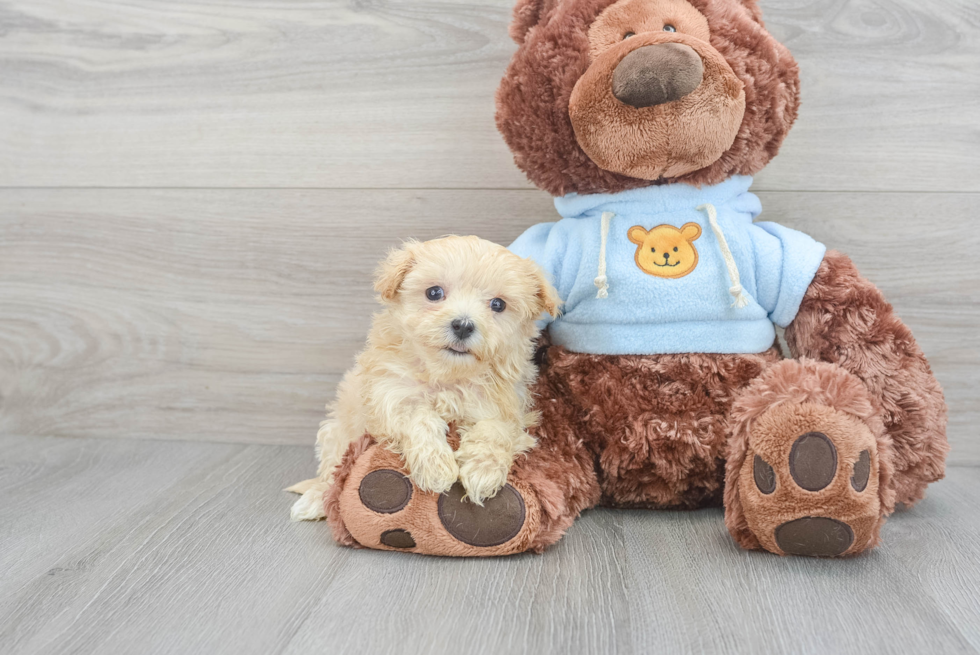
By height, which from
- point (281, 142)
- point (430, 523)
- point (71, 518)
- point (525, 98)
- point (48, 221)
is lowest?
point (71, 518)

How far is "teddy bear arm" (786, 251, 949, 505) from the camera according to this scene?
83 centimetres

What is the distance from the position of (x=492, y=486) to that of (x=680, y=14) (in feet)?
1.82

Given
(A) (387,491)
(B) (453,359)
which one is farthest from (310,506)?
(B) (453,359)

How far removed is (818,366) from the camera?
0.77 m

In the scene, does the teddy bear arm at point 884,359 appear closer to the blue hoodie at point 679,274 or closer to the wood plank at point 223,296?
A: the blue hoodie at point 679,274

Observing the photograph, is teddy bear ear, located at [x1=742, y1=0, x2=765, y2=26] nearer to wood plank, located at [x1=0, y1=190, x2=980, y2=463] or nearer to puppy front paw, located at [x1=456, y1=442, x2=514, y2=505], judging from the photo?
wood plank, located at [x1=0, y1=190, x2=980, y2=463]

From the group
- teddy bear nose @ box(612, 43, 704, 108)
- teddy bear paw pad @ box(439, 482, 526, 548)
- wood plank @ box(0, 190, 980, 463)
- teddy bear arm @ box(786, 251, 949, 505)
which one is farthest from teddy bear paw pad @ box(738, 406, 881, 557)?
wood plank @ box(0, 190, 980, 463)

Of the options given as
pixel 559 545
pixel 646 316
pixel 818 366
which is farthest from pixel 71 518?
pixel 818 366

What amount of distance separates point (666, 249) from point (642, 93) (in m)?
0.19

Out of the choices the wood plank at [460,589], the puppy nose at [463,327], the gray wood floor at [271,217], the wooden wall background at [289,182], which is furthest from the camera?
the wooden wall background at [289,182]

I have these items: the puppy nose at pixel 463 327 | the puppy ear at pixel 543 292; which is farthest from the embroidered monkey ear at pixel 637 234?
the puppy nose at pixel 463 327

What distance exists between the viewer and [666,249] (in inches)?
33.9

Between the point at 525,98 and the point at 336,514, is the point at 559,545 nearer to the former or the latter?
the point at 336,514

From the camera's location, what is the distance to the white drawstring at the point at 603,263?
2.77 feet
